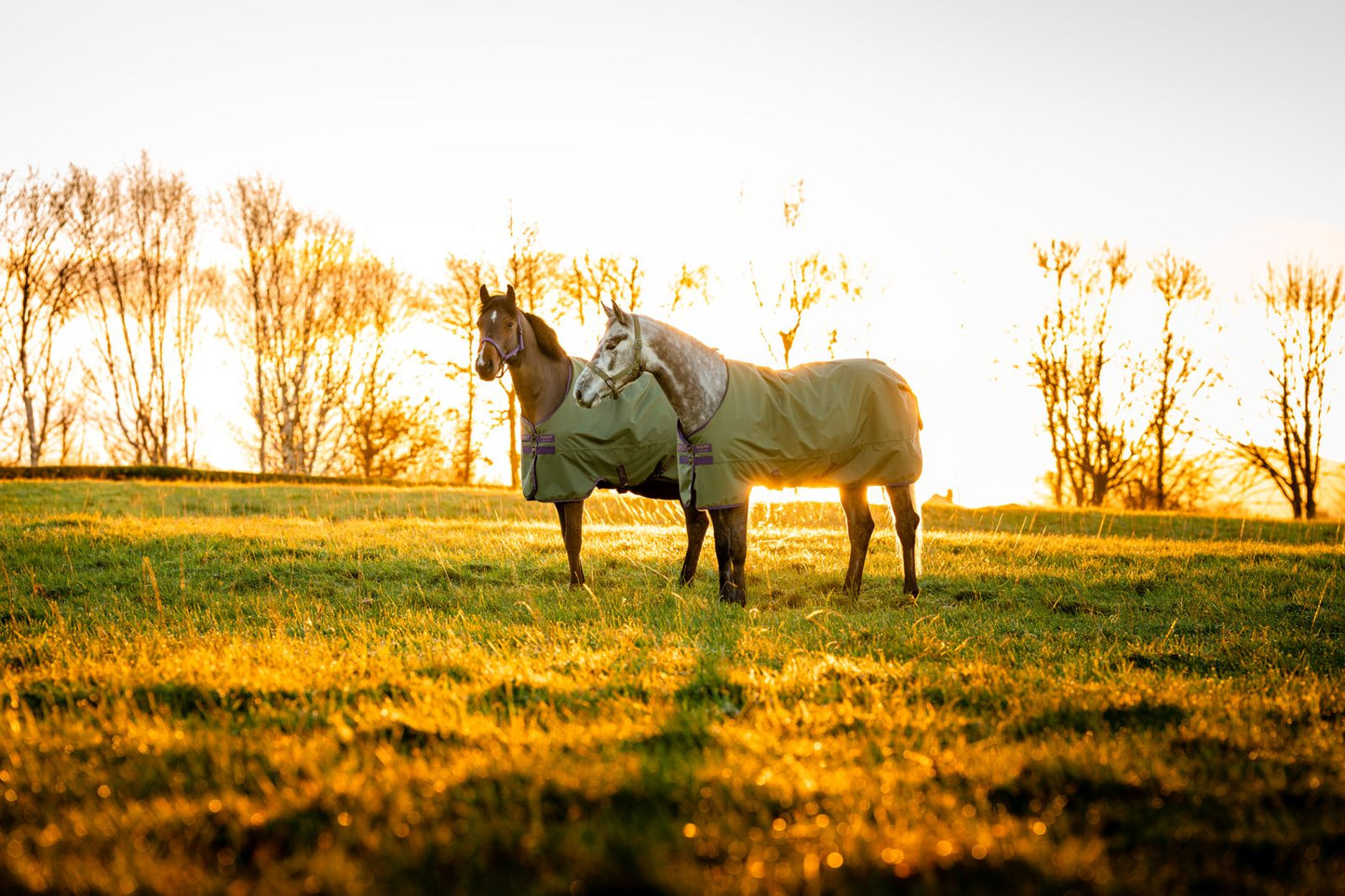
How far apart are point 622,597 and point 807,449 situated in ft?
6.84

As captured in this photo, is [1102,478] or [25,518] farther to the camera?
[1102,478]

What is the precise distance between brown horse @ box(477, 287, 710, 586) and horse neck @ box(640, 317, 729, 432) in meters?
Answer: 1.08

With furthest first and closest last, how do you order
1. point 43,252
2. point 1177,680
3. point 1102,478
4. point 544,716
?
point 1102,478, point 43,252, point 1177,680, point 544,716

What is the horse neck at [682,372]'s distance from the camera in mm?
7109

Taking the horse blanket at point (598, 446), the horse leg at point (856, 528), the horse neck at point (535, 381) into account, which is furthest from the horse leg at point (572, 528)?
the horse leg at point (856, 528)

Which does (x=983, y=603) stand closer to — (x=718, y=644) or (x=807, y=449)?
(x=807, y=449)

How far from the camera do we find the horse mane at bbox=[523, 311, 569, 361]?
318 inches

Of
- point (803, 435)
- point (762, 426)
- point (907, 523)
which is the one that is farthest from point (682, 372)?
point (907, 523)

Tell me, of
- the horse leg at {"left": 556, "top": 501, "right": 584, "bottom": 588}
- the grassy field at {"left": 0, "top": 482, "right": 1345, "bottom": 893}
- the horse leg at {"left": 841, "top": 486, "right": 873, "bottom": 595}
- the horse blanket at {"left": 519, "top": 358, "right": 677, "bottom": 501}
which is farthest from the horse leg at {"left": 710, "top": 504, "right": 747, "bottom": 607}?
the horse leg at {"left": 556, "top": 501, "right": 584, "bottom": 588}

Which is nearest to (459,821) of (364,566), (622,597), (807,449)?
(622,597)

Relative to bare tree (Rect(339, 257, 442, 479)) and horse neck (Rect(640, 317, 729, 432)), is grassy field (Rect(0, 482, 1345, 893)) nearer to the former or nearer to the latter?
horse neck (Rect(640, 317, 729, 432))

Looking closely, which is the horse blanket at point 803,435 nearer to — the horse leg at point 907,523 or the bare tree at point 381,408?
the horse leg at point 907,523

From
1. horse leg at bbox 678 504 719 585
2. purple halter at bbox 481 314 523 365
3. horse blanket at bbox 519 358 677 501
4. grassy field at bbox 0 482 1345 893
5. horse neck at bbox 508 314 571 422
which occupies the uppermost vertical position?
purple halter at bbox 481 314 523 365

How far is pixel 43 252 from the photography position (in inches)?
1187
